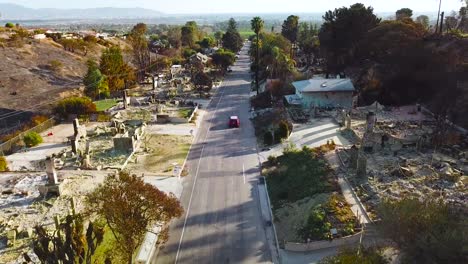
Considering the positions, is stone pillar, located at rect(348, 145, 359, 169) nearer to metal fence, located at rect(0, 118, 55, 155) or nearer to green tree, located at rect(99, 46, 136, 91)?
metal fence, located at rect(0, 118, 55, 155)

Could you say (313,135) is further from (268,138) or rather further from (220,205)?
(220,205)

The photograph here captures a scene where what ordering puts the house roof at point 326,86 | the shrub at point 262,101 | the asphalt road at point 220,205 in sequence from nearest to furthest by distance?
the asphalt road at point 220,205 < the house roof at point 326,86 < the shrub at point 262,101

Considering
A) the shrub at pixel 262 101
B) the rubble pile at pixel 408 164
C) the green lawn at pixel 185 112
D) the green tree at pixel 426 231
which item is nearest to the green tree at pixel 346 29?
the shrub at pixel 262 101

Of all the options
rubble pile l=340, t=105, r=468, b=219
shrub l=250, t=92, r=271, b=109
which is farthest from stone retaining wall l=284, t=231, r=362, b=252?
shrub l=250, t=92, r=271, b=109

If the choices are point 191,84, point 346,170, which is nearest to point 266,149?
point 346,170

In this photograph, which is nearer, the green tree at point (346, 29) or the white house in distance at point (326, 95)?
the white house in distance at point (326, 95)

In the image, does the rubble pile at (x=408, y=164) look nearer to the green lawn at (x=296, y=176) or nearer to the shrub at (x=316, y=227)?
the green lawn at (x=296, y=176)
